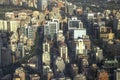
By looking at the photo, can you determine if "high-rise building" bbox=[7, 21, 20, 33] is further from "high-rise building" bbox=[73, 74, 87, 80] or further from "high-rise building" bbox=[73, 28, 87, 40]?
"high-rise building" bbox=[73, 74, 87, 80]

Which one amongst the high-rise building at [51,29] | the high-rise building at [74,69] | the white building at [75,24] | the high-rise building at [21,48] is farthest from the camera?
the white building at [75,24]

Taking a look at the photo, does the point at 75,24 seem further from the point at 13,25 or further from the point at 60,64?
the point at 60,64

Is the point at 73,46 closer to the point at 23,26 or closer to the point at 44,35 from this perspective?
the point at 44,35

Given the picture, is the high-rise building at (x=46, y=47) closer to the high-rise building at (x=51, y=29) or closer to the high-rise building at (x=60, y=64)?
the high-rise building at (x=60, y=64)

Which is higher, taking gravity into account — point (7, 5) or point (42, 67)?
point (7, 5)

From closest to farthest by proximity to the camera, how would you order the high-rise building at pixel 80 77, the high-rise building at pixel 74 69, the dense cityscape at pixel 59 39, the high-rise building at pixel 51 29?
the high-rise building at pixel 80 77 < the high-rise building at pixel 74 69 < the dense cityscape at pixel 59 39 < the high-rise building at pixel 51 29

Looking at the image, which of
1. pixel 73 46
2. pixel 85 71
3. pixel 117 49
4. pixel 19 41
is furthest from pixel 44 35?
pixel 85 71

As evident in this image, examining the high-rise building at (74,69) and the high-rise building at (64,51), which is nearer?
the high-rise building at (74,69)

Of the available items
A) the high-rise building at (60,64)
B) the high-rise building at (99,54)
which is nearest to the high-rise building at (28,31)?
the high-rise building at (99,54)
